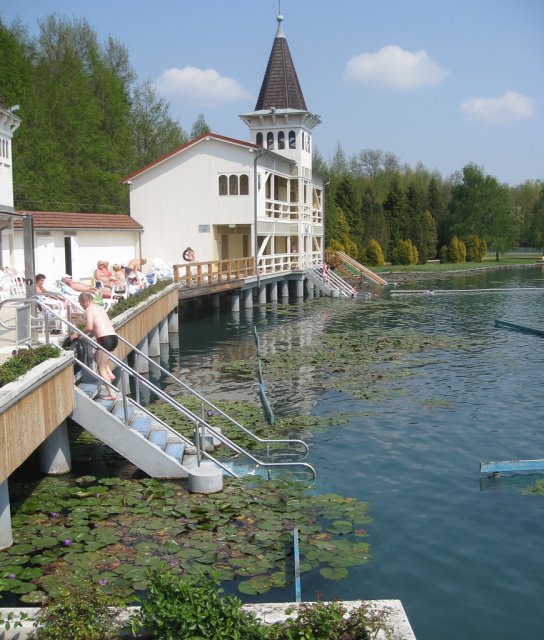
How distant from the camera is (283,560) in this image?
9.12 metres

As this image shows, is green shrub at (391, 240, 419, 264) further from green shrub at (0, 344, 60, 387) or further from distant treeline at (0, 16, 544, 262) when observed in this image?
green shrub at (0, 344, 60, 387)

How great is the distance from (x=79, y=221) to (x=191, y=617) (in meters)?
29.1

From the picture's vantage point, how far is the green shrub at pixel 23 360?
9.16 metres

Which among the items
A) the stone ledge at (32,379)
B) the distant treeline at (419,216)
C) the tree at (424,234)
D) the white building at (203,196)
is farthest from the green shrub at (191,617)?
the tree at (424,234)

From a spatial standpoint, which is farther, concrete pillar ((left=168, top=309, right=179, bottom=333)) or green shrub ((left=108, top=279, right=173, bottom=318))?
concrete pillar ((left=168, top=309, right=179, bottom=333))

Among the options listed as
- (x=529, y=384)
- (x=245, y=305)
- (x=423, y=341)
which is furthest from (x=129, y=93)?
(x=529, y=384)

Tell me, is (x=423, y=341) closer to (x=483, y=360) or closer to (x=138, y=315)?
(x=483, y=360)

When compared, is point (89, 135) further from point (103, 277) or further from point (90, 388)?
point (90, 388)

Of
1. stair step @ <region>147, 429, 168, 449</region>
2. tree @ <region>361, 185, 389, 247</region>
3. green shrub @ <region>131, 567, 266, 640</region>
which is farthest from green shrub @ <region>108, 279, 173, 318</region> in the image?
tree @ <region>361, 185, 389, 247</region>

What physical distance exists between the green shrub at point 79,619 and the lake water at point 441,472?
9.12ft

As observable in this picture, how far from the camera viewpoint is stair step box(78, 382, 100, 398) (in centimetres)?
1241

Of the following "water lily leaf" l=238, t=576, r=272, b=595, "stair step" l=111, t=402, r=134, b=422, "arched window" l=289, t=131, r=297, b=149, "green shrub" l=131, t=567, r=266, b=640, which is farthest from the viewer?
"arched window" l=289, t=131, r=297, b=149

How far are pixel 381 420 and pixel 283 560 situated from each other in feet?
23.9

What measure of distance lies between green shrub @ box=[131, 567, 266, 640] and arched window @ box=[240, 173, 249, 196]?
33501 millimetres
